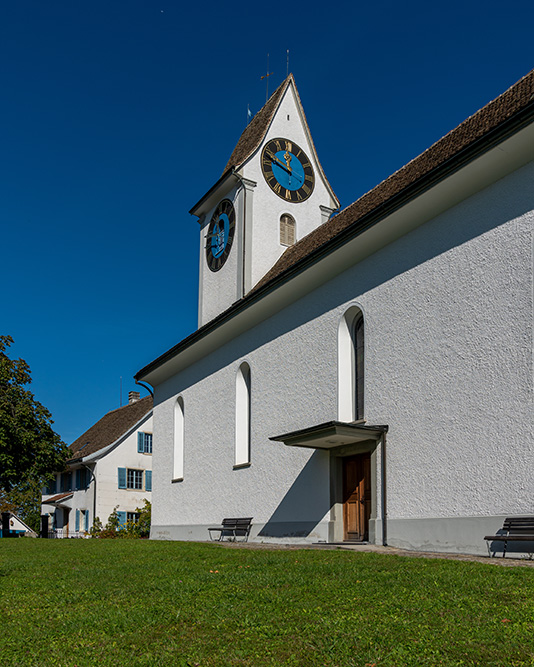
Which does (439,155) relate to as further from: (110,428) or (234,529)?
(110,428)

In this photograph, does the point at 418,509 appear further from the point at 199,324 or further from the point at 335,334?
the point at 199,324

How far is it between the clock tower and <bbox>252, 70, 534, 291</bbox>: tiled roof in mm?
3325

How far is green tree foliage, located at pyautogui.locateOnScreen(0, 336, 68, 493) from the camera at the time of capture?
30922 mm

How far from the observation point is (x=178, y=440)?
2698 centimetres

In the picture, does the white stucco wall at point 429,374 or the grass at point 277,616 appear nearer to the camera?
the grass at point 277,616

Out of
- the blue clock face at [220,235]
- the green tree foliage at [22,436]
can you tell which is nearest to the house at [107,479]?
the green tree foliage at [22,436]

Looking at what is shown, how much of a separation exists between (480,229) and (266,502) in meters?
10.1

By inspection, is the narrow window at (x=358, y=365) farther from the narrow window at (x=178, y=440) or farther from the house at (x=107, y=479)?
the house at (x=107, y=479)

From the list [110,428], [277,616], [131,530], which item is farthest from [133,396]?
[277,616]

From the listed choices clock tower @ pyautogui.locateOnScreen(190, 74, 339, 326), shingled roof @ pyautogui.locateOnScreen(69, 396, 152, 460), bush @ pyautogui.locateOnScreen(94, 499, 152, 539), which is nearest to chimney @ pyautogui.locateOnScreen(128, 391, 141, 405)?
shingled roof @ pyautogui.locateOnScreen(69, 396, 152, 460)

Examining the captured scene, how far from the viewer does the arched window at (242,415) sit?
72.1ft

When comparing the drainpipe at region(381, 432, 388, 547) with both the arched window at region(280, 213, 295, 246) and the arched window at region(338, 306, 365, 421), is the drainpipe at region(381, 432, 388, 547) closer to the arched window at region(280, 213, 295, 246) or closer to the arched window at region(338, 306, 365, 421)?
the arched window at region(338, 306, 365, 421)

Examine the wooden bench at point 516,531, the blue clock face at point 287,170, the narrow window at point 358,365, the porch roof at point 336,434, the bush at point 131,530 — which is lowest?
the bush at point 131,530

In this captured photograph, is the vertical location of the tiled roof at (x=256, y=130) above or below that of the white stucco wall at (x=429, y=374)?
above
